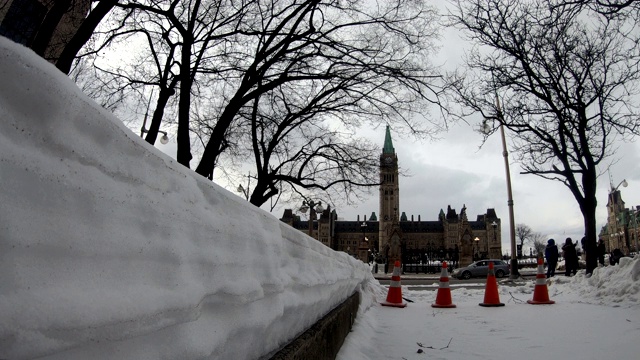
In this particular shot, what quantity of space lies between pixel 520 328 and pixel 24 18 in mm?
16338

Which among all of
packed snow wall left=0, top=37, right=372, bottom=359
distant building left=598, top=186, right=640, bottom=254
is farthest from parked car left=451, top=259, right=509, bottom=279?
distant building left=598, top=186, right=640, bottom=254

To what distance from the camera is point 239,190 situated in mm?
22625

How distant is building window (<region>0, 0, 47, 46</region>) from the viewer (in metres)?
13.2

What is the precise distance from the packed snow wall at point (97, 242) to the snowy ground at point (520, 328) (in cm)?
287

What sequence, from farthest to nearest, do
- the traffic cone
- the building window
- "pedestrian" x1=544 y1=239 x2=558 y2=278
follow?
"pedestrian" x1=544 y1=239 x2=558 y2=278, the building window, the traffic cone

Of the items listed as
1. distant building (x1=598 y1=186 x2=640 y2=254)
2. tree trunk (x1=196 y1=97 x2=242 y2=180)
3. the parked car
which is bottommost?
the parked car

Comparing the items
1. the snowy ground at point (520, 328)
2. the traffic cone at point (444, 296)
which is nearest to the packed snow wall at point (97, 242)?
the snowy ground at point (520, 328)

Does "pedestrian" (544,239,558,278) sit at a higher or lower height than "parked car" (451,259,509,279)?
higher

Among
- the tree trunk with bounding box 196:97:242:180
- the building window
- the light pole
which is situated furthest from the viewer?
the light pole

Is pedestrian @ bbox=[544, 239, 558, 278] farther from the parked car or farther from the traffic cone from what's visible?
the traffic cone

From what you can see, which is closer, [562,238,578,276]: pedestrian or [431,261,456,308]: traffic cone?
[431,261,456,308]: traffic cone

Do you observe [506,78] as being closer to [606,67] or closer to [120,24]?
[606,67]

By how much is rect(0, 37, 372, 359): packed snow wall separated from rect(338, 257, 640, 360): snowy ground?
2.87 meters

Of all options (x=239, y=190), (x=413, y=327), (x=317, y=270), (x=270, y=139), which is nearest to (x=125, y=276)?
(x=317, y=270)
